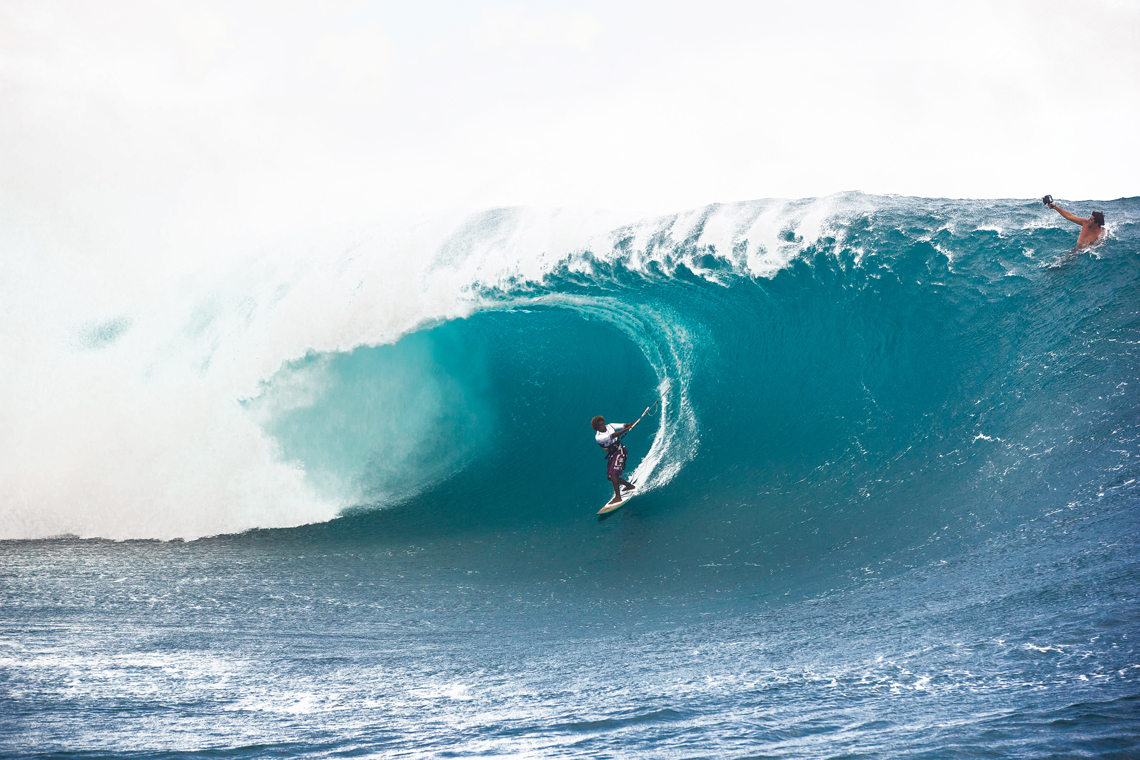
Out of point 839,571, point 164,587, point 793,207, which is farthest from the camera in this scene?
point 793,207

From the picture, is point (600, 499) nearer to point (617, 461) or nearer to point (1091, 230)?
point (617, 461)

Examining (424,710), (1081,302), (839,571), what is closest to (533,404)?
(839,571)

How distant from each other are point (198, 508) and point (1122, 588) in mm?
7909

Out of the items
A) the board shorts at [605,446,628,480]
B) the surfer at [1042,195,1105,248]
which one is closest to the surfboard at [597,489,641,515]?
the board shorts at [605,446,628,480]

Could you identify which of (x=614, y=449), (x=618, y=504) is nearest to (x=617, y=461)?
(x=614, y=449)

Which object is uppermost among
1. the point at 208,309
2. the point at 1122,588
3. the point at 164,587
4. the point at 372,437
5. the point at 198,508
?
the point at 208,309

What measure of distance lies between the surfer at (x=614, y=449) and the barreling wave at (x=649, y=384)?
332 millimetres

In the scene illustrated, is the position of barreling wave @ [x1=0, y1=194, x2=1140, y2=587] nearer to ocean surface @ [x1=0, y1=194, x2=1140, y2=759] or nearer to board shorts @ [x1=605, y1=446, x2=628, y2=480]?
ocean surface @ [x1=0, y1=194, x2=1140, y2=759]

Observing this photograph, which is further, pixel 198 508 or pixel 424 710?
pixel 198 508

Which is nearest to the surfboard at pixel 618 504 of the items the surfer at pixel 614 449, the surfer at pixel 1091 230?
the surfer at pixel 614 449

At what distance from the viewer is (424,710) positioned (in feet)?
11.0

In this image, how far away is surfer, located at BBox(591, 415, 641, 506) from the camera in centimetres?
598

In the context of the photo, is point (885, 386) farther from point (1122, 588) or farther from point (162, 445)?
point (162, 445)

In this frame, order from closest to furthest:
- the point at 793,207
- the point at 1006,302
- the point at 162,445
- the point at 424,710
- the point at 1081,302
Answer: the point at 424,710
the point at 1081,302
the point at 1006,302
the point at 162,445
the point at 793,207
